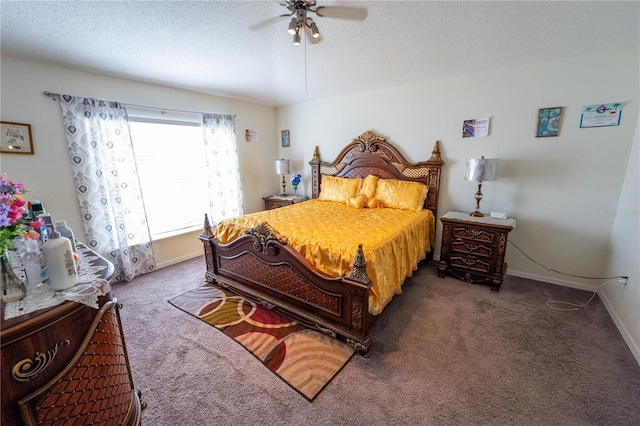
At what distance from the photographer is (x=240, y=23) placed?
1870 millimetres

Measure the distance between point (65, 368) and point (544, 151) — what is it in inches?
153

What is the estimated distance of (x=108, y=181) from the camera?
2861 mm

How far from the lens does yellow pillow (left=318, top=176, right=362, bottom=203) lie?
3688mm

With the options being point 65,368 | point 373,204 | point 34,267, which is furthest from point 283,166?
point 65,368

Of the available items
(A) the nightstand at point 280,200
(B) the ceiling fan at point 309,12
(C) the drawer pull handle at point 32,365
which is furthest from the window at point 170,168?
(C) the drawer pull handle at point 32,365

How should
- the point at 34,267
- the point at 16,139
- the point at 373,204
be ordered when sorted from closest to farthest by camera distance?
the point at 34,267, the point at 16,139, the point at 373,204

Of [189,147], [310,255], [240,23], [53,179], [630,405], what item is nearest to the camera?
[630,405]

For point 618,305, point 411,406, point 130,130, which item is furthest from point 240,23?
point 618,305

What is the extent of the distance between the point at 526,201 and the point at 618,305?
116cm

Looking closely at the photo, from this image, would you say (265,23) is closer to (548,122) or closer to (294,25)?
(294,25)

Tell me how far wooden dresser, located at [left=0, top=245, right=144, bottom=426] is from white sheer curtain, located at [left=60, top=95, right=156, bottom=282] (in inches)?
85.7

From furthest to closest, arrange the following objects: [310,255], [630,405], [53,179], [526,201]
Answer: [526,201], [53,179], [310,255], [630,405]

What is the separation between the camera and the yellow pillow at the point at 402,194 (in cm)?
A: 319

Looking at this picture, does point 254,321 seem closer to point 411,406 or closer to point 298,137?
point 411,406
